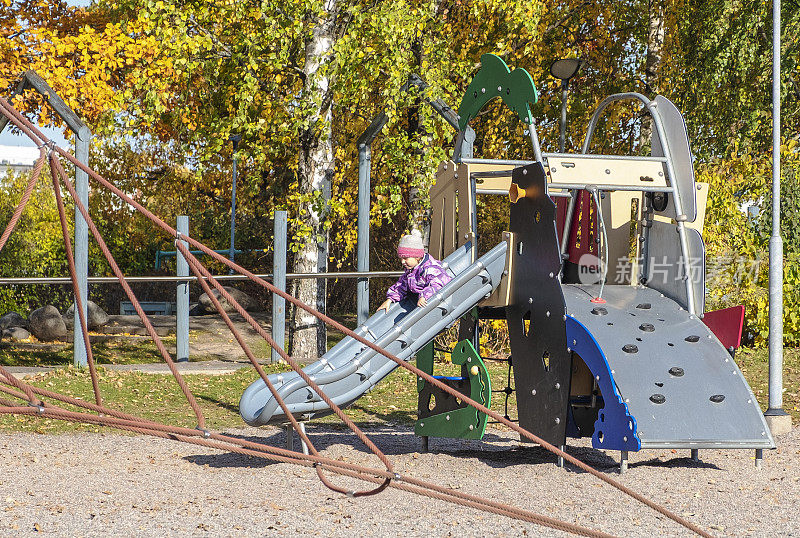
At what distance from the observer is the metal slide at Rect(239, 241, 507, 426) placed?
642cm

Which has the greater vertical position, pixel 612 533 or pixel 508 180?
pixel 508 180

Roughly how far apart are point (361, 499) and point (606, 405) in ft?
5.26

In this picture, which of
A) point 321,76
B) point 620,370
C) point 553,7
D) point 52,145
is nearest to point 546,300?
point 620,370

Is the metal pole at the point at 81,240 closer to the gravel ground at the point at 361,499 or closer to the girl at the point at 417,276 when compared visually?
the gravel ground at the point at 361,499

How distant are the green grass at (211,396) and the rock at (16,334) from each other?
5.43 m

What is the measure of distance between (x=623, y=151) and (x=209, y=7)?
10967 mm

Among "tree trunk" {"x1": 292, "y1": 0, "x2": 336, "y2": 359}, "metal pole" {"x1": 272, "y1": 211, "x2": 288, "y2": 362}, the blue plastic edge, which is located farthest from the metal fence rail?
the blue plastic edge

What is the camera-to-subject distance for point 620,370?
5.93 m

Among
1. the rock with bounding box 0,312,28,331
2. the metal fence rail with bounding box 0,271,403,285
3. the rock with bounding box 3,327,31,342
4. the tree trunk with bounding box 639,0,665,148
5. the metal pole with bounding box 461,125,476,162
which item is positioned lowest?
the rock with bounding box 3,327,31,342

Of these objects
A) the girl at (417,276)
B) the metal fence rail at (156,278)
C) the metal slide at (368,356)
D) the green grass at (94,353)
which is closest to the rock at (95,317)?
the green grass at (94,353)

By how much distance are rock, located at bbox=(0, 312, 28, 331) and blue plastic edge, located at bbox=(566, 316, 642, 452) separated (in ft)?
43.1

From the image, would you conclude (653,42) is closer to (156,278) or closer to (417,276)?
(156,278)

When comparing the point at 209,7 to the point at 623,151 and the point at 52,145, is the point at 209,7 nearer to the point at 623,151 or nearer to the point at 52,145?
the point at 52,145

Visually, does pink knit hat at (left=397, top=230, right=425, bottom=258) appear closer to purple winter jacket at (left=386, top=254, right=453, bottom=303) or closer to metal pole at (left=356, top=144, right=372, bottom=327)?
purple winter jacket at (left=386, top=254, right=453, bottom=303)
